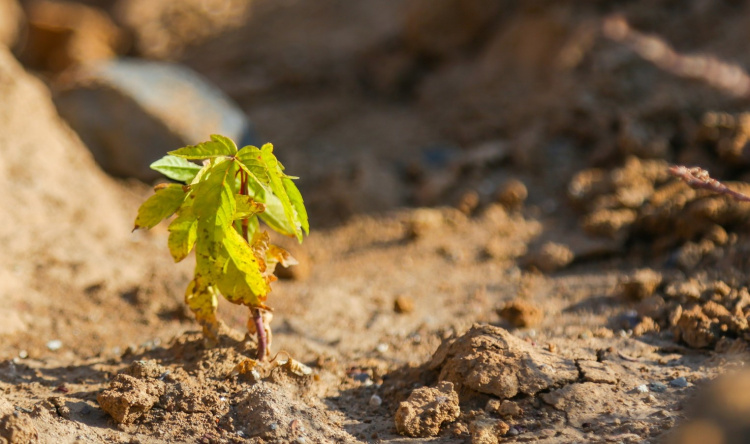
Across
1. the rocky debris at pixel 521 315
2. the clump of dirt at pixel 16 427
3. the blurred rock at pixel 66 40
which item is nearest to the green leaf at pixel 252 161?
the clump of dirt at pixel 16 427

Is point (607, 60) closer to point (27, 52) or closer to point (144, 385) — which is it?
point (144, 385)

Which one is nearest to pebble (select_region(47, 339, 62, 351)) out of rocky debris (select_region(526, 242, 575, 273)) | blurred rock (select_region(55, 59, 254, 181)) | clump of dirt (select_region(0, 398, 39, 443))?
clump of dirt (select_region(0, 398, 39, 443))

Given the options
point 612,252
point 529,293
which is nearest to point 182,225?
point 529,293

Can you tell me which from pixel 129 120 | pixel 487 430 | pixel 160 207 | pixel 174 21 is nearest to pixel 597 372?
pixel 487 430

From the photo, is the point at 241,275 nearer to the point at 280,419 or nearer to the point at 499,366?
the point at 280,419

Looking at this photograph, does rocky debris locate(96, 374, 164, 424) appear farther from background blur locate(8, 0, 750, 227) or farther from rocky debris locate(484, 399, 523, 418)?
background blur locate(8, 0, 750, 227)

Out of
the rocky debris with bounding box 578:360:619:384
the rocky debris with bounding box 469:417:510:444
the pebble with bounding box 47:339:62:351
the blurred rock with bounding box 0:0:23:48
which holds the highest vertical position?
the blurred rock with bounding box 0:0:23:48

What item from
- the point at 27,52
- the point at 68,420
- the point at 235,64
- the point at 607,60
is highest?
the point at 27,52
